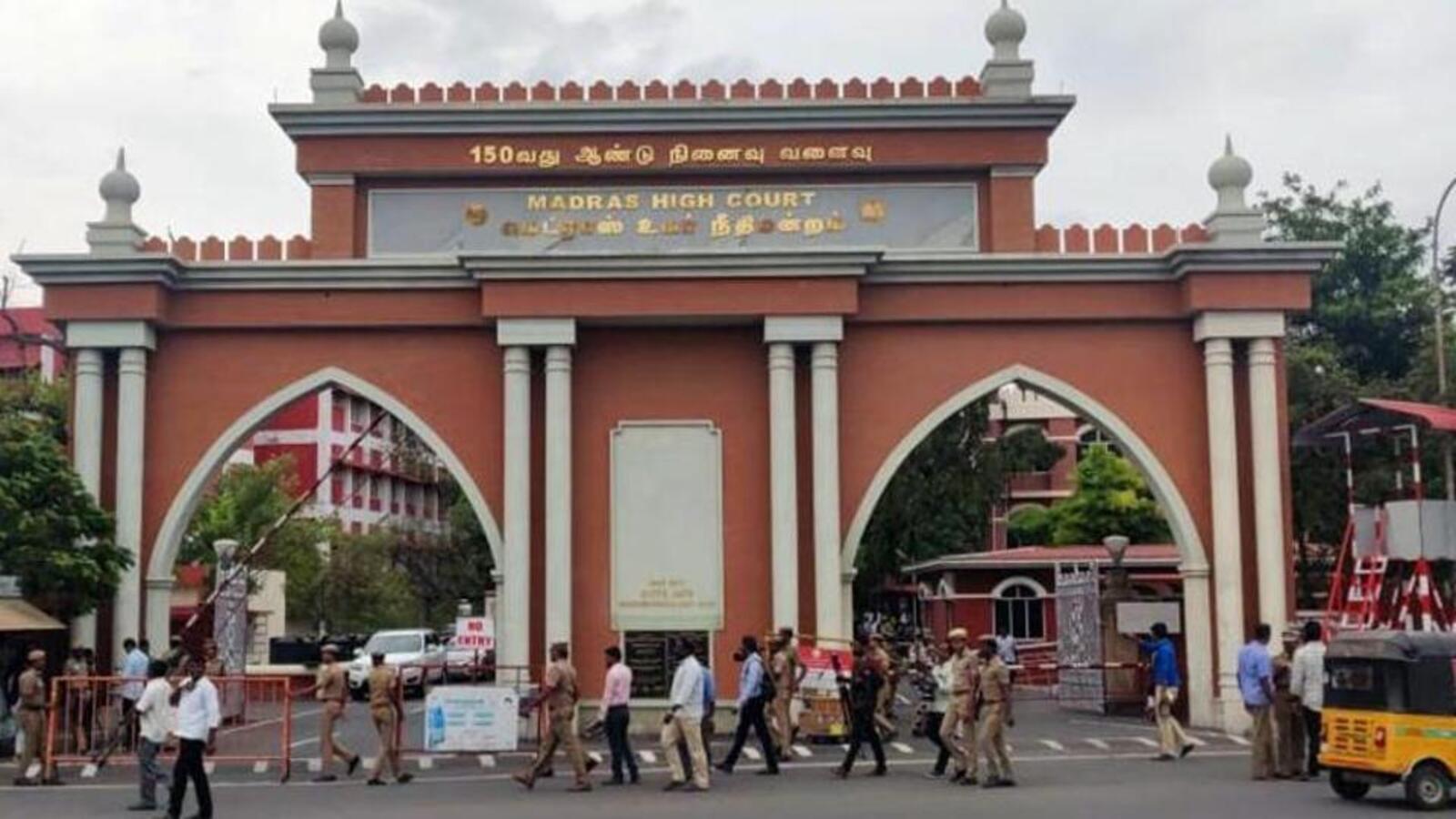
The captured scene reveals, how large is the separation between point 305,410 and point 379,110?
114ft

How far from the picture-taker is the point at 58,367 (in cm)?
5119

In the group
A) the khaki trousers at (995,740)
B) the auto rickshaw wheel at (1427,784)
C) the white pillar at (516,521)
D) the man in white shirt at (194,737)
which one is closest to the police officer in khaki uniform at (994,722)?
the khaki trousers at (995,740)

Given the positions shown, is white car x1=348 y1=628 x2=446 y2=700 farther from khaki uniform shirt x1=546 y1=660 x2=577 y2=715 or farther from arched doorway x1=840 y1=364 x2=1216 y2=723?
khaki uniform shirt x1=546 y1=660 x2=577 y2=715

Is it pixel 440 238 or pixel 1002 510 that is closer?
pixel 440 238

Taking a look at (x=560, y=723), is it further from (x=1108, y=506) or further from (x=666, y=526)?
(x=1108, y=506)

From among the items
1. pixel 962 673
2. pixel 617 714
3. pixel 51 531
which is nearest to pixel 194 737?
pixel 617 714

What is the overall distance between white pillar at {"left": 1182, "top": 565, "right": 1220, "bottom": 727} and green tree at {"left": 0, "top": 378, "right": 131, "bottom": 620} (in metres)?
12.4

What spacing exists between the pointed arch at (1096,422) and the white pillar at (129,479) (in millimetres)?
8523

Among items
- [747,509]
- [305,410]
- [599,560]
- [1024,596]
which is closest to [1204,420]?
[747,509]

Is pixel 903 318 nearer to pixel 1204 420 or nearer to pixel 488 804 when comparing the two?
pixel 1204 420

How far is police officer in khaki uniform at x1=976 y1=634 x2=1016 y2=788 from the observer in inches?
576

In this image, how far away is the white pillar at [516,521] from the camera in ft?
62.4

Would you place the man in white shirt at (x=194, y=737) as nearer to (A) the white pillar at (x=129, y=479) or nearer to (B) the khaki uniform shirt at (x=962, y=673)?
(B) the khaki uniform shirt at (x=962, y=673)

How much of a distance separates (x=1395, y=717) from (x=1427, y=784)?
542 mm
